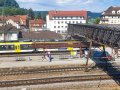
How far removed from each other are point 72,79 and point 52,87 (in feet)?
9.94

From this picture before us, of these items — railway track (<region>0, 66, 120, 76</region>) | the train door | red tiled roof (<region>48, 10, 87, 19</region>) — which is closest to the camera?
railway track (<region>0, 66, 120, 76</region>)

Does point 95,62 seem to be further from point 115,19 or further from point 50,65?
point 115,19

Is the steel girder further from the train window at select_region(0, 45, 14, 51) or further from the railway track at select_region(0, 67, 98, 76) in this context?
the train window at select_region(0, 45, 14, 51)

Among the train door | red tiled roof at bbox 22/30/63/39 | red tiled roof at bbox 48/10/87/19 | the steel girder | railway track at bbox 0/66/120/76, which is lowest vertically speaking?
railway track at bbox 0/66/120/76

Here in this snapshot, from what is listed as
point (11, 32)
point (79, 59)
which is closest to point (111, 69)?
point (79, 59)

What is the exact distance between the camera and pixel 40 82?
2798 centimetres

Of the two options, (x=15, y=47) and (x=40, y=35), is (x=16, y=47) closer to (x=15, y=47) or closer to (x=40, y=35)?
(x=15, y=47)

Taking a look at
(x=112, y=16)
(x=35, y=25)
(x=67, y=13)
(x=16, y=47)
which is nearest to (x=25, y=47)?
(x=16, y=47)

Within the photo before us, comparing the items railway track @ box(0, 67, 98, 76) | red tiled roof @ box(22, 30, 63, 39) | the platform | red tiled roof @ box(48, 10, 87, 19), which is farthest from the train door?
red tiled roof @ box(48, 10, 87, 19)

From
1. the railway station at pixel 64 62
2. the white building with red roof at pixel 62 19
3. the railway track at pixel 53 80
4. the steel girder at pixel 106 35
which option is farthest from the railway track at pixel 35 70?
Answer: the white building with red roof at pixel 62 19

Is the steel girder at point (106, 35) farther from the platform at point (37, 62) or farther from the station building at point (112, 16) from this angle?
the station building at point (112, 16)

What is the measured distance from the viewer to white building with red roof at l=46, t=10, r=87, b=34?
106000mm

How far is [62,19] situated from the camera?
352 ft

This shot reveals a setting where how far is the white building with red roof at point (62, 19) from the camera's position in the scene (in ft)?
348
